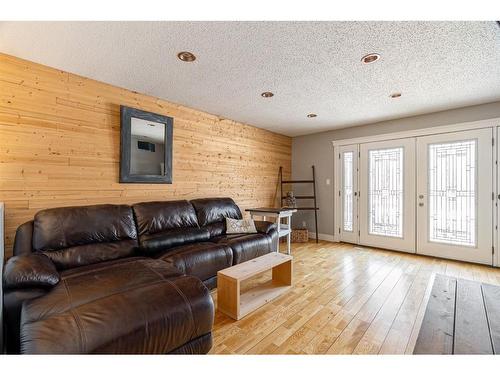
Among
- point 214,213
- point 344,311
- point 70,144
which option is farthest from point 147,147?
point 344,311

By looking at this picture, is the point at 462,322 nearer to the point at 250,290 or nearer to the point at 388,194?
the point at 250,290

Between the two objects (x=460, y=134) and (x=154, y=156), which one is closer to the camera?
(x=154, y=156)

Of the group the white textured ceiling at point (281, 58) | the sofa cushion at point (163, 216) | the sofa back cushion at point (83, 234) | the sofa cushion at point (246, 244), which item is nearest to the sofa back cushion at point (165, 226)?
the sofa cushion at point (163, 216)

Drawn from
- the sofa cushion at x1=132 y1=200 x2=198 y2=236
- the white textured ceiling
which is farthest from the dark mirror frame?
the sofa cushion at x1=132 y1=200 x2=198 y2=236

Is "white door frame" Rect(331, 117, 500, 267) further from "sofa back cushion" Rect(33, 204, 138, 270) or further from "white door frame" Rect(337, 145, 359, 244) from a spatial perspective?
"sofa back cushion" Rect(33, 204, 138, 270)

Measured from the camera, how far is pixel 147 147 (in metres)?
3.09

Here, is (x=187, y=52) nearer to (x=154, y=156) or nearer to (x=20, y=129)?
(x=154, y=156)

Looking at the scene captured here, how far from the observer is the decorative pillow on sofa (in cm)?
338

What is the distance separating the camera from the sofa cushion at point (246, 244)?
279 cm

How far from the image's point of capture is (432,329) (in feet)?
5.26

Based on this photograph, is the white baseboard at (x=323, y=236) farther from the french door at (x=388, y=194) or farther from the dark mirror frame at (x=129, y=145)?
the dark mirror frame at (x=129, y=145)

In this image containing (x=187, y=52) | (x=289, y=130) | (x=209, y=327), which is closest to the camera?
(x=209, y=327)
